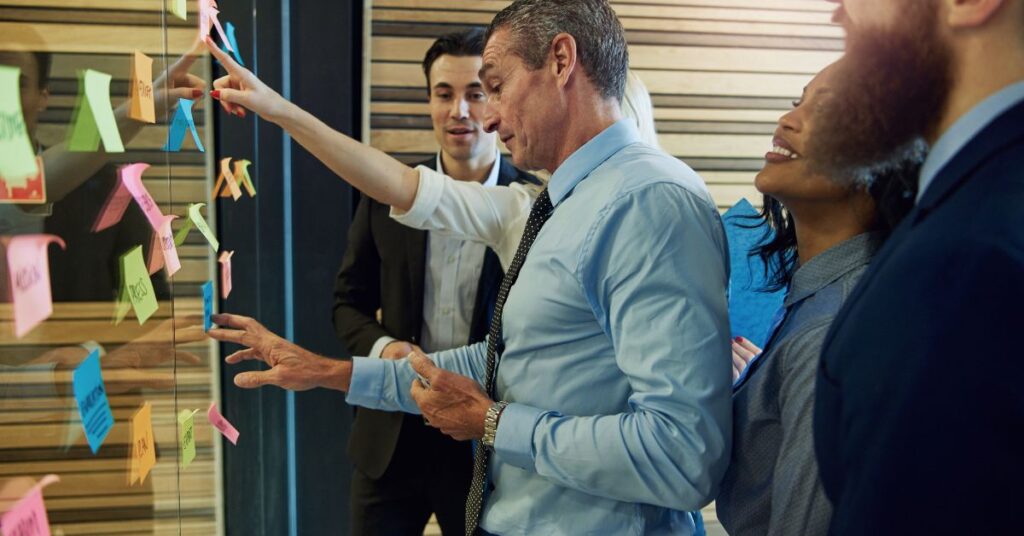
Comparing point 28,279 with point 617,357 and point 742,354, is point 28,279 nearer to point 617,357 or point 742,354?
point 617,357

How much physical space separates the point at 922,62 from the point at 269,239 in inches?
89.9

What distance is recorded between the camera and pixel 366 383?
1.80 meters

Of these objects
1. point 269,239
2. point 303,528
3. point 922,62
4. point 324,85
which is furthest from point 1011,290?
point 303,528

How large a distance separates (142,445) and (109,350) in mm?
197

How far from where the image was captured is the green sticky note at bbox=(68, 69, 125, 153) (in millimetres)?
825

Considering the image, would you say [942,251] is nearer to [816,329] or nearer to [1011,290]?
[1011,290]

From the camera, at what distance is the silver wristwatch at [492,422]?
56.2 inches

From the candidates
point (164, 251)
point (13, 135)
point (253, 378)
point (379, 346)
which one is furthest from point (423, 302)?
point (13, 135)

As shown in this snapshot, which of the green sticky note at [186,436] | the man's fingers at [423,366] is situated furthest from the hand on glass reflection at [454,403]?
the green sticky note at [186,436]

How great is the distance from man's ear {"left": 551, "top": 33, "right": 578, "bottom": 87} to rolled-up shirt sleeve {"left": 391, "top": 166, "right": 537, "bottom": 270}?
52 centimetres

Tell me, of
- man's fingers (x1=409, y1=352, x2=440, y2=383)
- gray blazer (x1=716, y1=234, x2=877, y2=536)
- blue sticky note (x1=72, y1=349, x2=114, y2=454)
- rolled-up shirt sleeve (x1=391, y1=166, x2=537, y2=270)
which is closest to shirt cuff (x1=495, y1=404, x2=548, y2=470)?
man's fingers (x1=409, y1=352, x2=440, y2=383)

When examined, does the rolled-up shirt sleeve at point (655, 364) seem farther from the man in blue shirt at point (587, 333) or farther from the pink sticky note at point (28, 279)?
the pink sticky note at point (28, 279)

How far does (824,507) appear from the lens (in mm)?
1164

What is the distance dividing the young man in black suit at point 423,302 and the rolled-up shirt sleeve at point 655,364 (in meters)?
1.08
